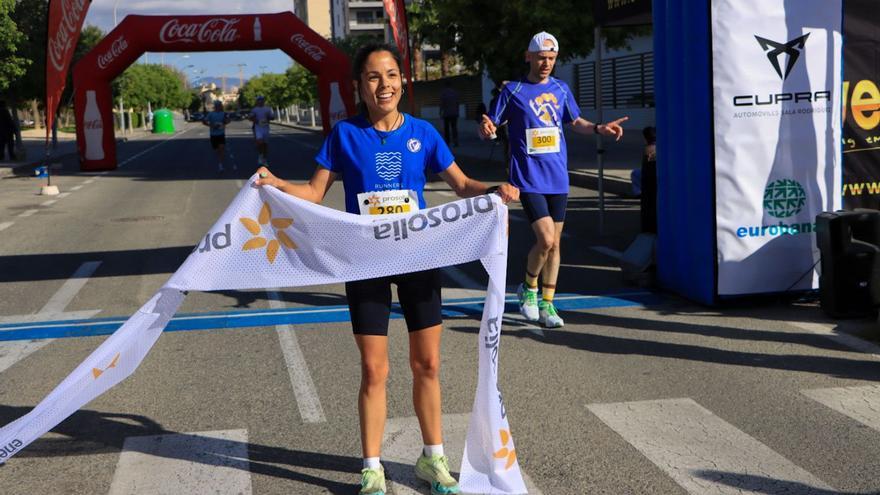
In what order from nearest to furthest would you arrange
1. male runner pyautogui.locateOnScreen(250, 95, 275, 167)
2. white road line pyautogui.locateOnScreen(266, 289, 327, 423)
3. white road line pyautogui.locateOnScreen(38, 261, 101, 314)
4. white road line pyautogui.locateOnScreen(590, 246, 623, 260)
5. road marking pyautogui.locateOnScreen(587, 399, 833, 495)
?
road marking pyautogui.locateOnScreen(587, 399, 833, 495), white road line pyautogui.locateOnScreen(266, 289, 327, 423), white road line pyautogui.locateOnScreen(38, 261, 101, 314), white road line pyautogui.locateOnScreen(590, 246, 623, 260), male runner pyautogui.locateOnScreen(250, 95, 275, 167)

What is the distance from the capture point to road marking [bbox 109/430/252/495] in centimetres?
439

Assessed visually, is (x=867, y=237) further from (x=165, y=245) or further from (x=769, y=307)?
(x=165, y=245)

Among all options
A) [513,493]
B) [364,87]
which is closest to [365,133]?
[364,87]

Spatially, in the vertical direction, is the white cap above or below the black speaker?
above

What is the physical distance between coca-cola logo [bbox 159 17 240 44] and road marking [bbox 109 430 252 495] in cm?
2515

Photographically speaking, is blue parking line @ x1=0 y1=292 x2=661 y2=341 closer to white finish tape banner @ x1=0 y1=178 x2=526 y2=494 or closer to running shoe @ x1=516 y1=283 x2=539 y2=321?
running shoe @ x1=516 y1=283 x2=539 y2=321

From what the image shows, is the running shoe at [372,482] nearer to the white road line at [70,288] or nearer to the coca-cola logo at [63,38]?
the white road line at [70,288]

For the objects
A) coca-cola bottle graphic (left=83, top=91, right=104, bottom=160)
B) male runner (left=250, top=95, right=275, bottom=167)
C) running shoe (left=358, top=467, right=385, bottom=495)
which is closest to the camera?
running shoe (left=358, top=467, right=385, bottom=495)

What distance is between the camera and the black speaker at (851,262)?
7293 mm

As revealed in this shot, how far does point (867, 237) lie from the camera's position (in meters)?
7.42

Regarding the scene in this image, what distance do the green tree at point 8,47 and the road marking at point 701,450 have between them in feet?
91.9

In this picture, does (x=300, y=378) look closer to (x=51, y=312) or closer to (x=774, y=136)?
(x=51, y=312)

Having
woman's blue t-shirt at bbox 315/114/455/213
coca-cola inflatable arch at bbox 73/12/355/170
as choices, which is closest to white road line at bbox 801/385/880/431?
woman's blue t-shirt at bbox 315/114/455/213

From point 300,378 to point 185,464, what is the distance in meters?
1.56
